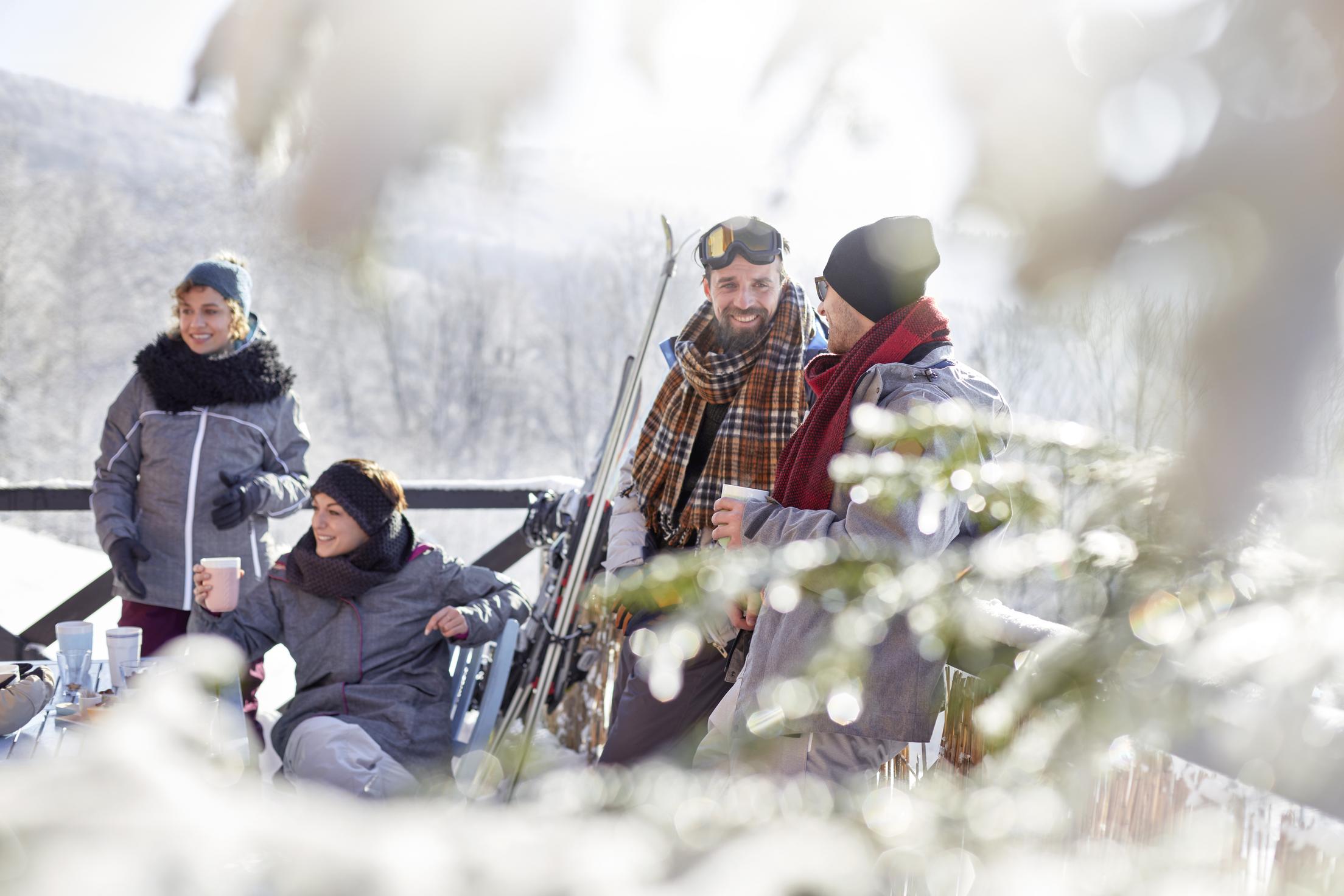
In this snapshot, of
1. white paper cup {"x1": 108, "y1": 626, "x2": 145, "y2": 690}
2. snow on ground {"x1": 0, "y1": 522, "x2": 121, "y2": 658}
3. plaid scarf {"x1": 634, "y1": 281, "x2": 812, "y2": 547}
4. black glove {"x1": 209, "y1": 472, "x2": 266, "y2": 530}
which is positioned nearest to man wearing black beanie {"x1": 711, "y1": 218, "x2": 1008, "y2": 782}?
plaid scarf {"x1": 634, "y1": 281, "x2": 812, "y2": 547}

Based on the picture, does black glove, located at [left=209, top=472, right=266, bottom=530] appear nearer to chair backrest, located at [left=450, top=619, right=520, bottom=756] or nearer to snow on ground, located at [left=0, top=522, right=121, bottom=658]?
chair backrest, located at [left=450, top=619, right=520, bottom=756]

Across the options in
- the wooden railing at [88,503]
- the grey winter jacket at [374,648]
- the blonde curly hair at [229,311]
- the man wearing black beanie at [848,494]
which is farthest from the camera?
the wooden railing at [88,503]

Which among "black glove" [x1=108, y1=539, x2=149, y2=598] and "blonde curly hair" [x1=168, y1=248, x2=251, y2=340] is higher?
"blonde curly hair" [x1=168, y1=248, x2=251, y2=340]

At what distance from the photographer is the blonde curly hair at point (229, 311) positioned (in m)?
2.67

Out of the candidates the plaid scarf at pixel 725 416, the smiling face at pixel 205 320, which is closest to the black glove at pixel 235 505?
the smiling face at pixel 205 320

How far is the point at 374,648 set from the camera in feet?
7.79

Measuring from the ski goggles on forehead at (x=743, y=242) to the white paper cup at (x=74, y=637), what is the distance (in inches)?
54.8

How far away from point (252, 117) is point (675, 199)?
12.8 meters

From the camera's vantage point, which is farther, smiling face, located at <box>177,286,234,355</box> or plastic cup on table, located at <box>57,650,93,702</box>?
smiling face, located at <box>177,286,234,355</box>

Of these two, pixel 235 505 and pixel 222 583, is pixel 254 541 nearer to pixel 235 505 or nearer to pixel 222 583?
pixel 235 505

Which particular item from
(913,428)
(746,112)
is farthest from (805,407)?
(913,428)

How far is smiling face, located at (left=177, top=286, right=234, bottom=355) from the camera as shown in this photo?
8.68 ft

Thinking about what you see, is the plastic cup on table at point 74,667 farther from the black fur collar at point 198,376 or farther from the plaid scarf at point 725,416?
the plaid scarf at point 725,416

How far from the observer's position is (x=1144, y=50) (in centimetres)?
43
